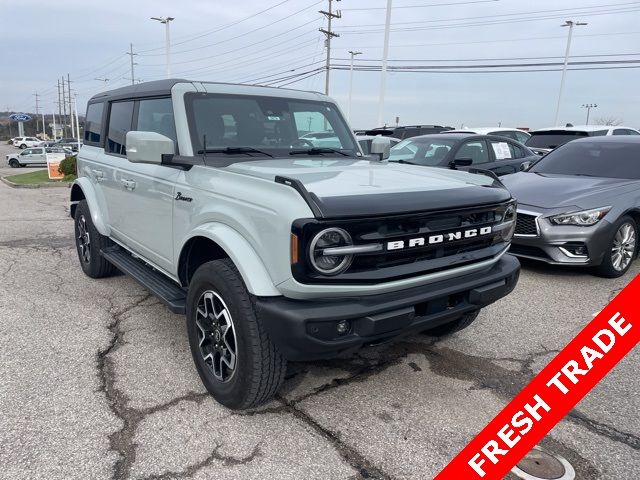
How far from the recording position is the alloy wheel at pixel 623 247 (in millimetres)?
5562

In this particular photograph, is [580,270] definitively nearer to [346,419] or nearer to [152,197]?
[346,419]

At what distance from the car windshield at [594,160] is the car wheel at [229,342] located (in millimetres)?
5508

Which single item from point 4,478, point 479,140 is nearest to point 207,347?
point 4,478

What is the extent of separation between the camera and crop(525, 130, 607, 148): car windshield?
1170 centimetres

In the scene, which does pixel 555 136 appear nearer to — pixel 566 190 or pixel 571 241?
pixel 566 190

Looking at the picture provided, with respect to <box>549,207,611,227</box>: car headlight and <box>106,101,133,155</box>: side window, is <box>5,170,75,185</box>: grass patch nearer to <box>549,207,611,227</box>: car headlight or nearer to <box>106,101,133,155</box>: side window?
<box>106,101,133,155</box>: side window

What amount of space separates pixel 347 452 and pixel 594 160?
580 centimetres

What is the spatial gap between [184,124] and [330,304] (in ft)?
6.09

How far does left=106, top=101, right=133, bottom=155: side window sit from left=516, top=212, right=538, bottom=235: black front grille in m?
4.27

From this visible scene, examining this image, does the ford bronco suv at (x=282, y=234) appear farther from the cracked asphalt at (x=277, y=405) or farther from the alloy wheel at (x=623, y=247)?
the alloy wheel at (x=623, y=247)

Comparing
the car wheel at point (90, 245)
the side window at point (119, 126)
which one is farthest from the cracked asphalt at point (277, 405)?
the side window at point (119, 126)

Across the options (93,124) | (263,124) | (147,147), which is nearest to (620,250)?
(263,124)

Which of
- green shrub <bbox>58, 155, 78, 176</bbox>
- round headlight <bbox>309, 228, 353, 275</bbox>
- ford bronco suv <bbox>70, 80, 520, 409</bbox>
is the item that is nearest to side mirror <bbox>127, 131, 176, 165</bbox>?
ford bronco suv <bbox>70, 80, 520, 409</bbox>

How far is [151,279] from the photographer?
12.8 ft
